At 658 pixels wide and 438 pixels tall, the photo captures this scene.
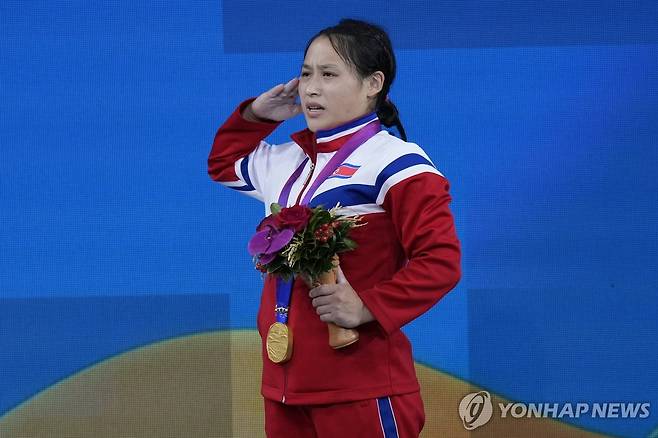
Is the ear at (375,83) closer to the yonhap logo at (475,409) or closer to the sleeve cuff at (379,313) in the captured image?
the sleeve cuff at (379,313)

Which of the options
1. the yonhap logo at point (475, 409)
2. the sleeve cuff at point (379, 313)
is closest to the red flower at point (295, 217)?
the sleeve cuff at point (379, 313)

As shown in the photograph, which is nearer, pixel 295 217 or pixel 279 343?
pixel 295 217

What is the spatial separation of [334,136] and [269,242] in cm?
37

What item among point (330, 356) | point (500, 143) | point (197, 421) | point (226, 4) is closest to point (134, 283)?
point (197, 421)

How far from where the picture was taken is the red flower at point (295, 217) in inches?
85.0

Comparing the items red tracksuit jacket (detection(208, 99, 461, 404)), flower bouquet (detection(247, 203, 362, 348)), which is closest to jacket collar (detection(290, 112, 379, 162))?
red tracksuit jacket (detection(208, 99, 461, 404))

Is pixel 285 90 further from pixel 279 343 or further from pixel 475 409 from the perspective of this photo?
pixel 475 409

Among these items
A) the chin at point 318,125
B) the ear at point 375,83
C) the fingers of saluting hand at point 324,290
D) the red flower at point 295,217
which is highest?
the ear at point 375,83

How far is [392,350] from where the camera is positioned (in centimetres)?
230

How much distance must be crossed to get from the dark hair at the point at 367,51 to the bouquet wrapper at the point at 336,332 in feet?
1.50

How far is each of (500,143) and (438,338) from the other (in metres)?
0.77

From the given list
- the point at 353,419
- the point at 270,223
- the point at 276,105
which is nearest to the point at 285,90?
the point at 276,105

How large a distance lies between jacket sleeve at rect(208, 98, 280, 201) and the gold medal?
19.5 inches

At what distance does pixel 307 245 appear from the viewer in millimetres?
2148
